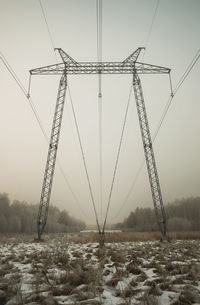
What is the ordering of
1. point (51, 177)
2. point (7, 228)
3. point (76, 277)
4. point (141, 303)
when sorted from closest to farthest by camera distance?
point (141, 303) → point (76, 277) → point (51, 177) → point (7, 228)

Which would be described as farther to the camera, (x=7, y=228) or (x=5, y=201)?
(x=5, y=201)

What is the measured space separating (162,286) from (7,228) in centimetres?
6778

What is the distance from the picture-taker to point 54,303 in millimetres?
2779

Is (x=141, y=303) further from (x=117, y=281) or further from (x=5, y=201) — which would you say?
(x=5, y=201)

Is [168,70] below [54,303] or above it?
above

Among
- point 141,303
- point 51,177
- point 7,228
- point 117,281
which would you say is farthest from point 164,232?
point 7,228

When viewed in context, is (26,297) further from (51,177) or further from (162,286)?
(51,177)

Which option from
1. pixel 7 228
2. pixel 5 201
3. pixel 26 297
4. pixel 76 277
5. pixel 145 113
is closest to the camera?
pixel 26 297

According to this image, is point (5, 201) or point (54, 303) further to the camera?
point (5, 201)

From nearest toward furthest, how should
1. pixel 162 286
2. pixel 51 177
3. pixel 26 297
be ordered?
pixel 26 297 < pixel 162 286 < pixel 51 177

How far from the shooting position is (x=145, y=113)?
2025 centimetres

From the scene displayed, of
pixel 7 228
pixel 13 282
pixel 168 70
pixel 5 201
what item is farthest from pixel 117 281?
pixel 5 201

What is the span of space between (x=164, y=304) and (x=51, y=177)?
1638 centimetres

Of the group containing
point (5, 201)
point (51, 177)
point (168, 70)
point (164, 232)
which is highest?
point (168, 70)
